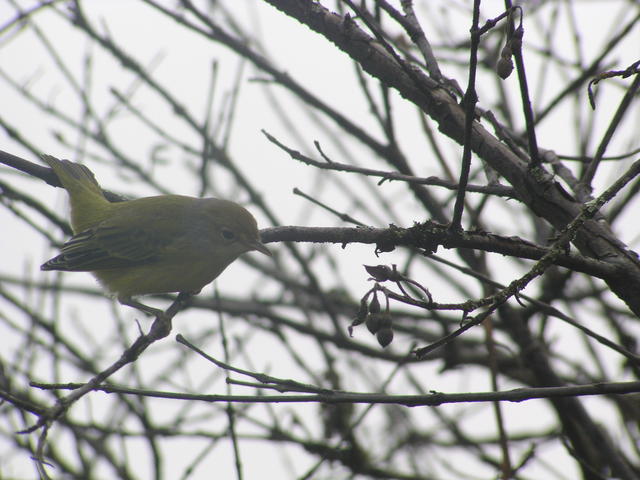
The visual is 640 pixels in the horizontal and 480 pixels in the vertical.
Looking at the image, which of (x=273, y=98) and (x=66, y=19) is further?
(x=273, y=98)

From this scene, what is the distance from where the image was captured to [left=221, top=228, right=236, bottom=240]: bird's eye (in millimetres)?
5291

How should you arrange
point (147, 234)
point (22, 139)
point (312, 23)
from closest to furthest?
1. point (312, 23)
2. point (22, 139)
3. point (147, 234)

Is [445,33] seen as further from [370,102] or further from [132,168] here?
[132,168]

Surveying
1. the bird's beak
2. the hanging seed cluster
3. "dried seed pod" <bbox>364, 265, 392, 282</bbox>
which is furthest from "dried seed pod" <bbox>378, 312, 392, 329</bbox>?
the bird's beak

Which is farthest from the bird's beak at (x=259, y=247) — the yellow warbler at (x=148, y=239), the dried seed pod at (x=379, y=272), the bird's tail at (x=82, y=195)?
the dried seed pod at (x=379, y=272)

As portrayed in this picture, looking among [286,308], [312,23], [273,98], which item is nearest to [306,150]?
[273,98]

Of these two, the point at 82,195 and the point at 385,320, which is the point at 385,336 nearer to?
the point at 385,320

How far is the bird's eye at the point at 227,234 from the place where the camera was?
5.29 metres

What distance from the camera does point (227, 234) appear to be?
5344mm

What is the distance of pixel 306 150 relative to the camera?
22.1 ft

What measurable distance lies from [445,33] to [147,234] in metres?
3.29

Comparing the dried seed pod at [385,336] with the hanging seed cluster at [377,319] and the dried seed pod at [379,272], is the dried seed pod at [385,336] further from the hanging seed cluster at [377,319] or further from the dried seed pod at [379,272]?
the dried seed pod at [379,272]

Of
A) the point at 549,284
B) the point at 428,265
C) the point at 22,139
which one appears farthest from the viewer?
the point at 428,265

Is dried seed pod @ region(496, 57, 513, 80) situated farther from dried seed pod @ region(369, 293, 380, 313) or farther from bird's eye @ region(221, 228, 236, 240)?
bird's eye @ region(221, 228, 236, 240)
